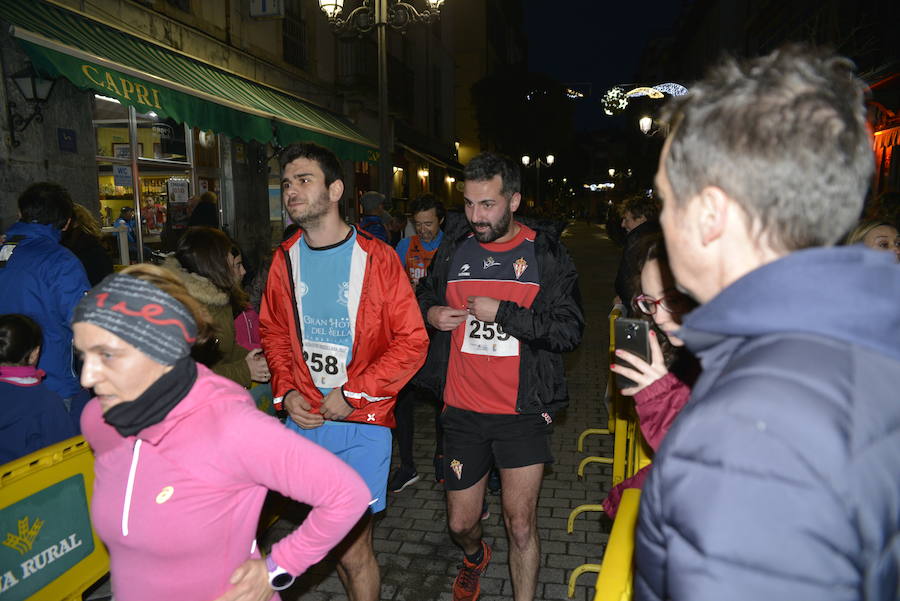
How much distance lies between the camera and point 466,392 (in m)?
3.31

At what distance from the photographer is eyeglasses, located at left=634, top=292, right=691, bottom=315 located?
2246 mm

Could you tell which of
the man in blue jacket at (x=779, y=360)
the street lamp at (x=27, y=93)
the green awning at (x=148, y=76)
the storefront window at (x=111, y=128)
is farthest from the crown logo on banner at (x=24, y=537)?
the storefront window at (x=111, y=128)

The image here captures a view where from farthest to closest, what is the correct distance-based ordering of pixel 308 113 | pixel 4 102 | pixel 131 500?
pixel 308 113 → pixel 4 102 → pixel 131 500

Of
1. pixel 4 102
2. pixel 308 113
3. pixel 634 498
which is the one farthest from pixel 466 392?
pixel 308 113

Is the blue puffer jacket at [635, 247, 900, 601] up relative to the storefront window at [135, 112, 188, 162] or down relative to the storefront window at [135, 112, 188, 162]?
down

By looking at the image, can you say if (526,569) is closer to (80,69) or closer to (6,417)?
(6,417)

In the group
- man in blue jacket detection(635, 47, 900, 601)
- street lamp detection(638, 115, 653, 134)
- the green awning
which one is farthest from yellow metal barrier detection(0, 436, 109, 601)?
street lamp detection(638, 115, 653, 134)

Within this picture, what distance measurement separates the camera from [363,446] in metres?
3.02

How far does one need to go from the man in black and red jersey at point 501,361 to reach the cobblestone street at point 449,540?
0.46 metres

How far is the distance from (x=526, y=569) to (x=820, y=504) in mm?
2598

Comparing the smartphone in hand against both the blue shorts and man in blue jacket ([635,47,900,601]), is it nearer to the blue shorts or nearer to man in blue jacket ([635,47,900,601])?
man in blue jacket ([635,47,900,601])

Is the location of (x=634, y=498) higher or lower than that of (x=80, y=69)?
lower

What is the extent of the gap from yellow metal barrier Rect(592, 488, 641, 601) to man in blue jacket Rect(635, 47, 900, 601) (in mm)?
763

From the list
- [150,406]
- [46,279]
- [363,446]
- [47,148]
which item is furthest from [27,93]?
[150,406]
